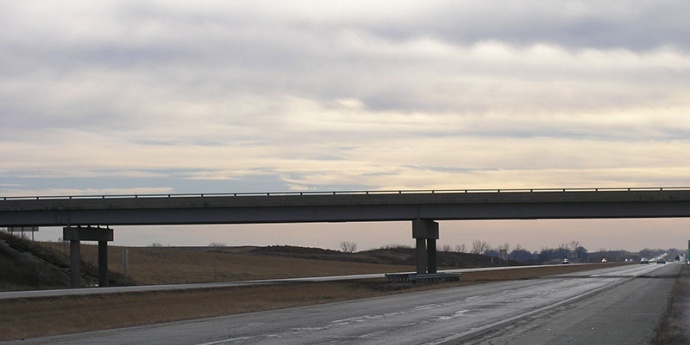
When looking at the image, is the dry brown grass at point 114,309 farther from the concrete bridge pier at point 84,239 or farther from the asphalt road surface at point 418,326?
the concrete bridge pier at point 84,239

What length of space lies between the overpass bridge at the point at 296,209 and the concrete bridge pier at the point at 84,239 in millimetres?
87

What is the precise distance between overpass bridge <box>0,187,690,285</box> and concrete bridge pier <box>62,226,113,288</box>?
0.09 m

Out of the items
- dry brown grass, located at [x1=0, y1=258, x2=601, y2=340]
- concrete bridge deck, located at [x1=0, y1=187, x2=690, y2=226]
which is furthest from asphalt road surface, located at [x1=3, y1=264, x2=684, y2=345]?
concrete bridge deck, located at [x1=0, y1=187, x2=690, y2=226]

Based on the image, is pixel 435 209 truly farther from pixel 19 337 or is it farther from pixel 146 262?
pixel 19 337

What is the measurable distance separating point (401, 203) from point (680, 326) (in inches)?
1989

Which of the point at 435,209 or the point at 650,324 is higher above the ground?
the point at 435,209

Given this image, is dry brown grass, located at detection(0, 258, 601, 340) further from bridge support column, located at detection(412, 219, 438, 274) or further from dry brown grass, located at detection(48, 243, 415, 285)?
dry brown grass, located at detection(48, 243, 415, 285)

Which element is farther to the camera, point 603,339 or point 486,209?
point 486,209

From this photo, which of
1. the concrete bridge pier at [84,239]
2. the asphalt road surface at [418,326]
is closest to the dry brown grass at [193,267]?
the concrete bridge pier at [84,239]

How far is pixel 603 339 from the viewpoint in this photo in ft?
69.4

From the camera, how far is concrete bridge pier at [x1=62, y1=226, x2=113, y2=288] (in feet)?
239

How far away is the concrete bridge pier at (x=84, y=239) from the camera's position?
239ft

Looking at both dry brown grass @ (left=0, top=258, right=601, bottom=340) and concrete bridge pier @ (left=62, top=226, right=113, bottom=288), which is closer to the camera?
dry brown grass @ (left=0, top=258, right=601, bottom=340)

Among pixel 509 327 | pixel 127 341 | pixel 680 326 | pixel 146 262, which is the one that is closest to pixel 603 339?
pixel 509 327
